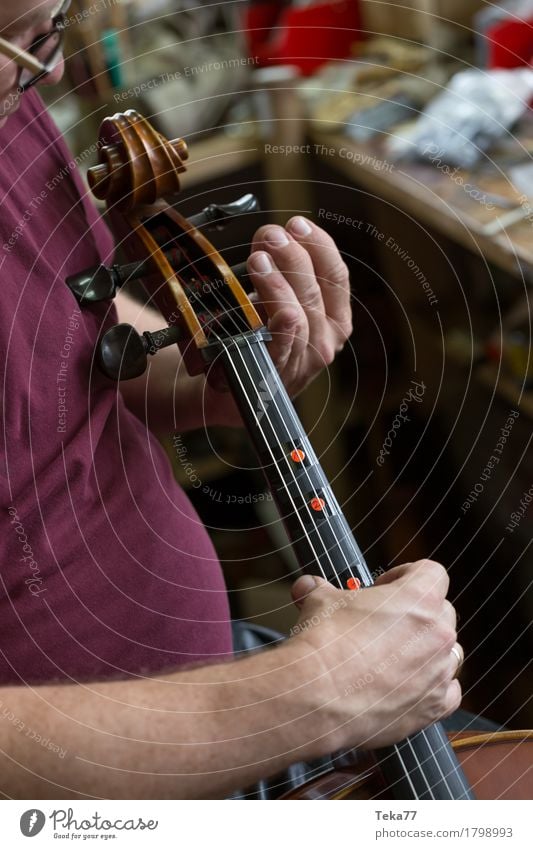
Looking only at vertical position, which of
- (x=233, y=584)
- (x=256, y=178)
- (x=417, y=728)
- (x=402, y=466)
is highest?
(x=256, y=178)

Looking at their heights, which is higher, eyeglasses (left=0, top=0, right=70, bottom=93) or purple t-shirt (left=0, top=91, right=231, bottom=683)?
eyeglasses (left=0, top=0, right=70, bottom=93)

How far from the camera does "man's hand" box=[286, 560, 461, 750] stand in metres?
0.54

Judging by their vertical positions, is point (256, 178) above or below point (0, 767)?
above

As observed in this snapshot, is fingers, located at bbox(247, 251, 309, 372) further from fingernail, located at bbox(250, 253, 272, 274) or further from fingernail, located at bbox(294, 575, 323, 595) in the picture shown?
fingernail, located at bbox(294, 575, 323, 595)

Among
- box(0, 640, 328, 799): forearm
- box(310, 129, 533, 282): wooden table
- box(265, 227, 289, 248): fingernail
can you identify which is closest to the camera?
box(0, 640, 328, 799): forearm

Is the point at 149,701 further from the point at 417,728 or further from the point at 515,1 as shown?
the point at 515,1

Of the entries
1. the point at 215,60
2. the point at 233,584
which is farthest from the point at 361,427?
the point at 215,60

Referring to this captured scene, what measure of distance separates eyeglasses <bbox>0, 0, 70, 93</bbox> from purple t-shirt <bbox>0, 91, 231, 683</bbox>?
0.08 meters

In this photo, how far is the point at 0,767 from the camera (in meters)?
0.54

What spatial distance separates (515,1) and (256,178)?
50 cm


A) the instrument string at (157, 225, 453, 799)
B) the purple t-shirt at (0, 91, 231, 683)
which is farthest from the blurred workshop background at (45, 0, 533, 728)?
the instrument string at (157, 225, 453, 799)

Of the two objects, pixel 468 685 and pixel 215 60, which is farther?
pixel 215 60

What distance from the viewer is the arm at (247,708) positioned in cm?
53
